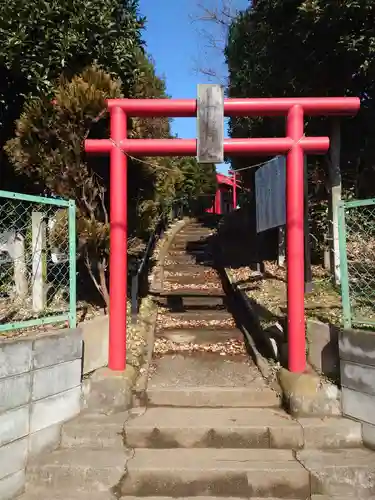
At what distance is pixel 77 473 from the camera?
11.8 feet

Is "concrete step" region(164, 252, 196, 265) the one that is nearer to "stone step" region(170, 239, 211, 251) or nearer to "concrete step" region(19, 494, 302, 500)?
"stone step" region(170, 239, 211, 251)

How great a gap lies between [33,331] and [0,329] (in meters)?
0.72

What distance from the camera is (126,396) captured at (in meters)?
4.35

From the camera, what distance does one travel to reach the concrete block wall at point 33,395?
137 inches

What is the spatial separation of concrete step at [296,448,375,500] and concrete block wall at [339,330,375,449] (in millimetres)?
326

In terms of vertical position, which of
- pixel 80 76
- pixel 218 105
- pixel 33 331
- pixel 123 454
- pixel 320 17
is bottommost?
pixel 123 454

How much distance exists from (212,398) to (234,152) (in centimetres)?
265

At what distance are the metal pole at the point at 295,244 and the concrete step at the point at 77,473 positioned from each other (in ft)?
6.60

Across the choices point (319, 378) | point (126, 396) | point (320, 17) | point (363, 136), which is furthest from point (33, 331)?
point (363, 136)

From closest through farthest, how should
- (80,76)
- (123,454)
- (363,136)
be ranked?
(123,454) → (80,76) → (363,136)

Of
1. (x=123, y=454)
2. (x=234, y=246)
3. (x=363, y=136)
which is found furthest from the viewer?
(x=234, y=246)

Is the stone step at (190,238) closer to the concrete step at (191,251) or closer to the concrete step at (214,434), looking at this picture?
the concrete step at (191,251)

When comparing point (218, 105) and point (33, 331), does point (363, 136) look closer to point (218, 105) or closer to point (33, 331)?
point (218, 105)

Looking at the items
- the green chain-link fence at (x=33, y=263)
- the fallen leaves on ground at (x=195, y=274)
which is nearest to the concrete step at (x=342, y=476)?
the green chain-link fence at (x=33, y=263)
